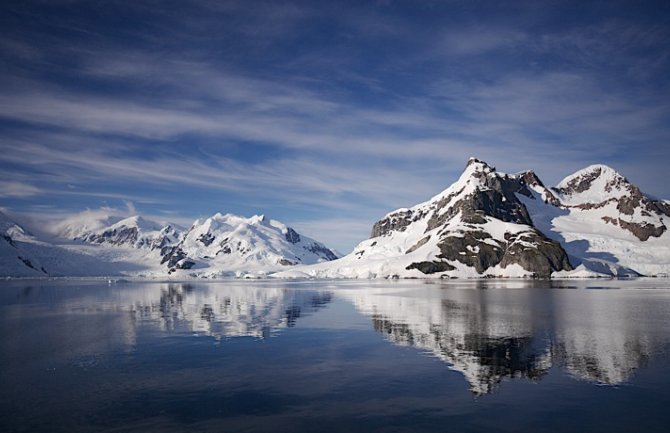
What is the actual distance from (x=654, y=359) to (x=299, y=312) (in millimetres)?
44459

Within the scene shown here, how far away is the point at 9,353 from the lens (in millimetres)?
36750

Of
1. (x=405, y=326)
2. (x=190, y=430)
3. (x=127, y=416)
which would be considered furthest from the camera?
(x=405, y=326)

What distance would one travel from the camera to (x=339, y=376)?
1160 inches

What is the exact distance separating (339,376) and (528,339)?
64.5 feet

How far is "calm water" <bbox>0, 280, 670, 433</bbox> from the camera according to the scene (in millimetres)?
21234

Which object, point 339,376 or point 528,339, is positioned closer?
point 339,376

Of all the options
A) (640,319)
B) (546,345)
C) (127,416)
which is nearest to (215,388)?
(127,416)

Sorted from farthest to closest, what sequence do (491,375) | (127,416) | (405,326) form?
(405,326) < (491,375) < (127,416)

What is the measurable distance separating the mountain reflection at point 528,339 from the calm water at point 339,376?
0.16 m

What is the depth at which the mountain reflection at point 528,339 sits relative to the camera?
98.7ft

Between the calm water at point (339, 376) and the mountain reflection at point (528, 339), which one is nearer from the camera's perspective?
the calm water at point (339, 376)

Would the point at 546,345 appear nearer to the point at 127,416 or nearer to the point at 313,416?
the point at 313,416

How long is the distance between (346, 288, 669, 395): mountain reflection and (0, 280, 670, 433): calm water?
0.16 meters

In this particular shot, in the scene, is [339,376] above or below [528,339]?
below
